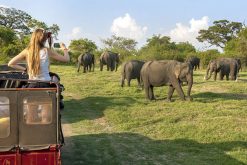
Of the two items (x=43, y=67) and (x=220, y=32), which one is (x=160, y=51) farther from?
(x=43, y=67)

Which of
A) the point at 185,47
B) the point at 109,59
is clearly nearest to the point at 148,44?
the point at 185,47

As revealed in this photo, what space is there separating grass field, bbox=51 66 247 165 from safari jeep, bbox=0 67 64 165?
100 inches

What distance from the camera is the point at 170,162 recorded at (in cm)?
837

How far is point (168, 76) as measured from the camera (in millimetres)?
16812

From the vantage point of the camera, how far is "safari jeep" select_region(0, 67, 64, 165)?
552 centimetres

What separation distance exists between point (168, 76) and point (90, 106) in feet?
11.1

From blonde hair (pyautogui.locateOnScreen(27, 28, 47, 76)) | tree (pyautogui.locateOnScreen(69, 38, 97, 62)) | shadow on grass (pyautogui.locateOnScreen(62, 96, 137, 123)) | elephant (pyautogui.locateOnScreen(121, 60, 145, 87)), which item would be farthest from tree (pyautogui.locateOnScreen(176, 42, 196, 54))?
blonde hair (pyautogui.locateOnScreen(27, 28, 47, 76))

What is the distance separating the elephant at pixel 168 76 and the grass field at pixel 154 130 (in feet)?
1.46

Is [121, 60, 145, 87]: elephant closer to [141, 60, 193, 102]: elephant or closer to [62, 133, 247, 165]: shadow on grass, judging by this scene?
[141, 60, 193, 102]: elephant

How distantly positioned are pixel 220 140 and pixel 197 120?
6.90 ft

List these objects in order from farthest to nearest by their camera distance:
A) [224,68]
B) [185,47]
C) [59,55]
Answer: [185,47] → [224,68] → [59,55]

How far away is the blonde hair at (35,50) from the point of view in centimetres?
657

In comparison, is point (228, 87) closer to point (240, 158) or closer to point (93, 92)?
point (93, 92)

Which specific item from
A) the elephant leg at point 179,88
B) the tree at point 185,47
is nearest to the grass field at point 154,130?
the elephant leg at point 179,88
